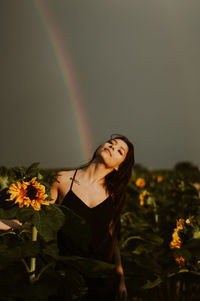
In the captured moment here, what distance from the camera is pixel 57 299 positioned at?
1.65 m

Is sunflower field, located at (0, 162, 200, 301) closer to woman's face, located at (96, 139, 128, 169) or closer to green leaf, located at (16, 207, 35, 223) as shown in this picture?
green leaf, located at (16, 207, 35, 223)

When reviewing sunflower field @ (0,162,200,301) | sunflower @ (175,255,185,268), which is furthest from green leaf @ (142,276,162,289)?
sunflower @ (175,255,185,268)

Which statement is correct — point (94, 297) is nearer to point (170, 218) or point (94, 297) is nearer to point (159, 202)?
point (170, 218)

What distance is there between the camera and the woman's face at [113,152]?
1.86 m

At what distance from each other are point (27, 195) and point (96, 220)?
26.8 inches

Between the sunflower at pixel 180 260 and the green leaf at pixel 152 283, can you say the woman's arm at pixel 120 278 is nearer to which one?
the green leaf at pixel 152 283

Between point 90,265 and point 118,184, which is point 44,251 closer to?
point 90,265

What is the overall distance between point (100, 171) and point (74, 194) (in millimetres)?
203

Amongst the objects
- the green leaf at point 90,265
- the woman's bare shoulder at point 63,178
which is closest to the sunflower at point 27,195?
the green leaf at point 90,265

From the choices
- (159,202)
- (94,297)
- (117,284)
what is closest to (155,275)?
(117,284)

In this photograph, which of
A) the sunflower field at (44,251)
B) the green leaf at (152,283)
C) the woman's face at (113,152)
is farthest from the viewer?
the woman's face at (113,152)

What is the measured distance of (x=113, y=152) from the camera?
1877mm

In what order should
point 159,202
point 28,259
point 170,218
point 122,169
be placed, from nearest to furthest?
point 28,259
point 122,169
point 170,218
point 159,202

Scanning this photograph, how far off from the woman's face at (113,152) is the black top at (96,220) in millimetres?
204
